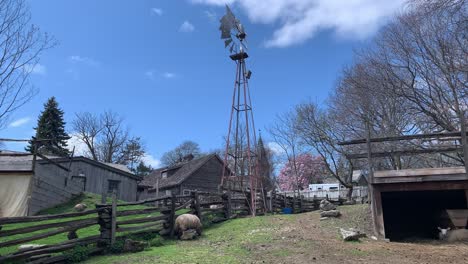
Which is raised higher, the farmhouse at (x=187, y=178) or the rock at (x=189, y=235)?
the farmhouse at (x=187, y=178)

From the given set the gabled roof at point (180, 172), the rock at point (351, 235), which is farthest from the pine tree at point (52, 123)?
the rock at point (351, 235)

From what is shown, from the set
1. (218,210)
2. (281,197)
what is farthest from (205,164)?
(218,210)

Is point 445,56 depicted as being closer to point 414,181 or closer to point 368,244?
point 414,181

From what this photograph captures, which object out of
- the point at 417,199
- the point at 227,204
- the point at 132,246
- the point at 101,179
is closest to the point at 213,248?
the point at 132,246

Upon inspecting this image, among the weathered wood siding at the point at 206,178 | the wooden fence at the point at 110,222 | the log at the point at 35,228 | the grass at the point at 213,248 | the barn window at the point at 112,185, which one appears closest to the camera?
the log at the point at 35,228

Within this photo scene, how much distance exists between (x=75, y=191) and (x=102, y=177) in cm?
703

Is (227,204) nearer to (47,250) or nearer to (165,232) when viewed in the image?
(165,232)

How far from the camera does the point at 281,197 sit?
21.9 m

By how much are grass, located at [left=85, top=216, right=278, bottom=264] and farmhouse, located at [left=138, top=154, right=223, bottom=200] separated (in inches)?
871

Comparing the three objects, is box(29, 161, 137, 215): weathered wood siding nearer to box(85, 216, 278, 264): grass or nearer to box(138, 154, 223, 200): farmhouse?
box(138, 154, 223, 200): farmhouse

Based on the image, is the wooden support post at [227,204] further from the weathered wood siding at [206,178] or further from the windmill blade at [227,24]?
the weathered wood siding at [206,178]

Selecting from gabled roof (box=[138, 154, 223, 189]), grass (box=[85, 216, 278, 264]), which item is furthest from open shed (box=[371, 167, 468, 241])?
gabled roof (box=[138, 154, 223, 189])

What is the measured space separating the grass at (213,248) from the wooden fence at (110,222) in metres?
0.76

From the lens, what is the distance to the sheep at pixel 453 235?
32.8 ft
